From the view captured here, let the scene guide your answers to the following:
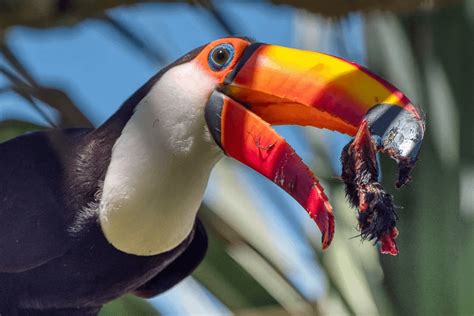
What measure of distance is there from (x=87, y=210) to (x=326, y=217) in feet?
2.48

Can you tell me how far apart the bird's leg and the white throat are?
0.51 metres

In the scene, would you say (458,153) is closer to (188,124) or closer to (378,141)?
(188,124)

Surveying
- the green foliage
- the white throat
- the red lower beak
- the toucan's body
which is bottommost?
the green foliage

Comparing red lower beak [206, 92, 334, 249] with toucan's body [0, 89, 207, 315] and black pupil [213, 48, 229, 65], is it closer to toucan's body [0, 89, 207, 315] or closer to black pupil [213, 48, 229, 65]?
black pupil [213, 48, 229, 65]

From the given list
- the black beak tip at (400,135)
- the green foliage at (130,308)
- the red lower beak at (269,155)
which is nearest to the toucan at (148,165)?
the red lower beak at (269,155)

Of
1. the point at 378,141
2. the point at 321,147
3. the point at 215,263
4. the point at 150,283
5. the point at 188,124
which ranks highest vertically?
the point at 378,141

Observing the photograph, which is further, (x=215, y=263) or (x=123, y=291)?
(x=215, y=263)

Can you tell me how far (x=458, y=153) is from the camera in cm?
449

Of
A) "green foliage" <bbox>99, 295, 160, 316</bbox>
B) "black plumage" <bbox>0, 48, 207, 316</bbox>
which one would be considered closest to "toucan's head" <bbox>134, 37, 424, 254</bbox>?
"black plumage" <bbox>0, 48, 207, 316</bbox>

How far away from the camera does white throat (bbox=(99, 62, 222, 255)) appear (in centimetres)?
277

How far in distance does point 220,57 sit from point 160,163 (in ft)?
1.02

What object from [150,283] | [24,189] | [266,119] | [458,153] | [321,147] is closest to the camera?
[266,119]

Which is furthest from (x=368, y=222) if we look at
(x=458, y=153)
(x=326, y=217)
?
(x=458, y=153)

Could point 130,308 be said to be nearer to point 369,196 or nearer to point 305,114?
point 305,114
